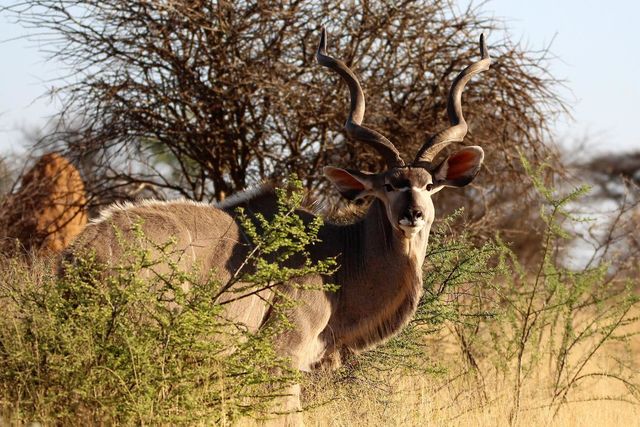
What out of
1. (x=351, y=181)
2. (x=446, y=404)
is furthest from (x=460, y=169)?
(x=446, y=404)

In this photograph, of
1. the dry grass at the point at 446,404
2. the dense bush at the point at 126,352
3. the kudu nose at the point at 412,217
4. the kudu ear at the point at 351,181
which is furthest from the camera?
the kudu ear at the point at 351,181

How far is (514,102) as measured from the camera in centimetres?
948

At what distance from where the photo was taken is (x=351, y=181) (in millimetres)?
5727

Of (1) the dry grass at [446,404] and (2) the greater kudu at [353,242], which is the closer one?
(2) the greater kudu at [353,242]

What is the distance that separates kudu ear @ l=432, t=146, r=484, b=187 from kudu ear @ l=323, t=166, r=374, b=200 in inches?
13.6

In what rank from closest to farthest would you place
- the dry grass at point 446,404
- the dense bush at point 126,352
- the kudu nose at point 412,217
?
the dense bush at point 126,352 < the kudu nose at point 412,217 < the dry grass at point 446,404

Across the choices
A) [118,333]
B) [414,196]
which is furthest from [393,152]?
[118,333]

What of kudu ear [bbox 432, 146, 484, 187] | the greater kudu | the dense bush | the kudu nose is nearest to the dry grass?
the greater kudu

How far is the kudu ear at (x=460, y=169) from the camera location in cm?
568

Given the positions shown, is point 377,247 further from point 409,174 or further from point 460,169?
point 460,169

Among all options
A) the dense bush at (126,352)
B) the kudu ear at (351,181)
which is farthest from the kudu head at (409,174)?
the dense bush at (126,352)

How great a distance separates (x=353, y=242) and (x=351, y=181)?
32cm

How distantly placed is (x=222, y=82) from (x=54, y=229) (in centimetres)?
225

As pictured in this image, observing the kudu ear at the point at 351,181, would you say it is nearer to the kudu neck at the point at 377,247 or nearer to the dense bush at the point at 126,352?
the kudu neck at the point at 377,247
